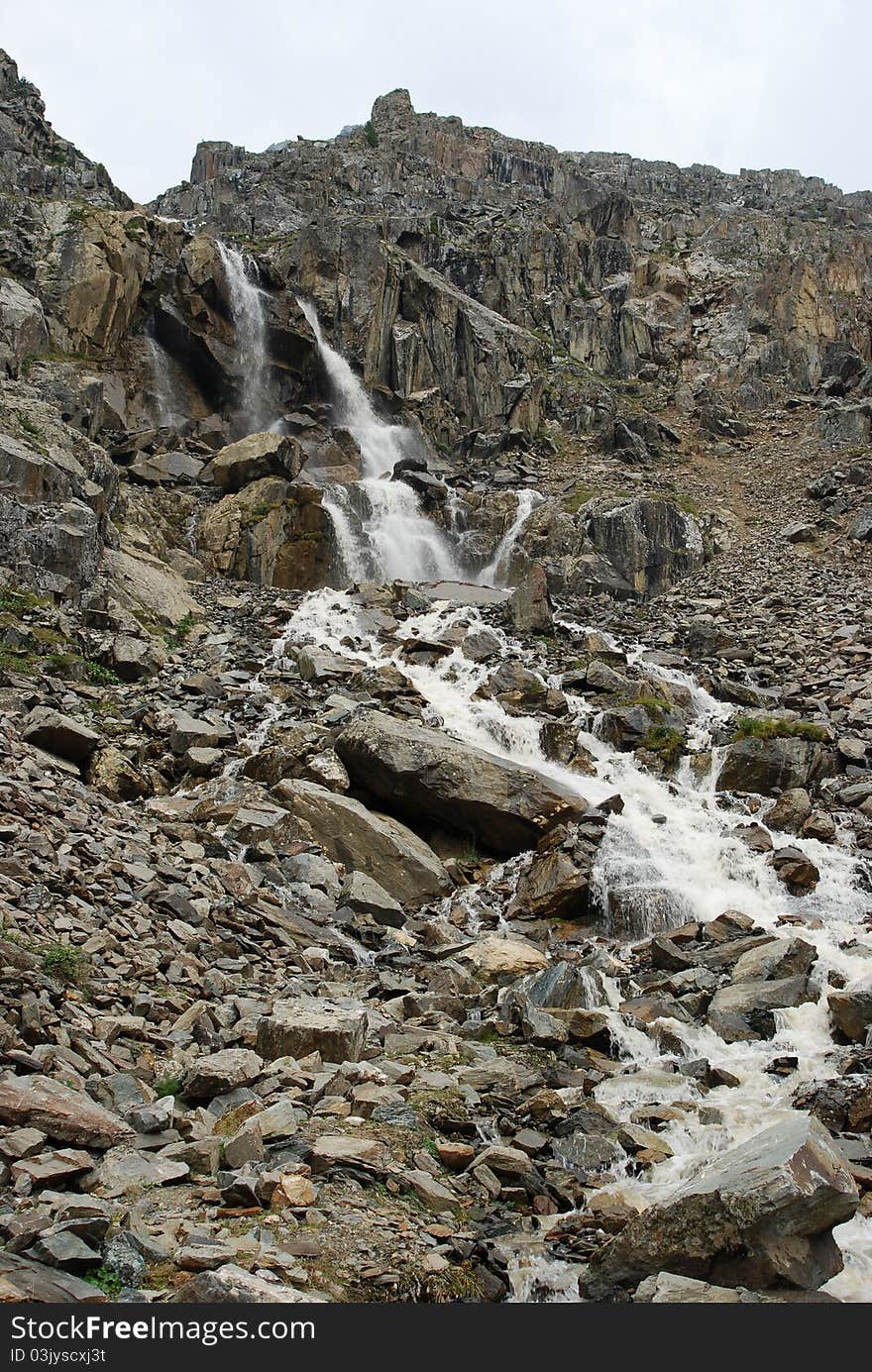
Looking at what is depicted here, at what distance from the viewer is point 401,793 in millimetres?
16484

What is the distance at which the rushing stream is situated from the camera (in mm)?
8094

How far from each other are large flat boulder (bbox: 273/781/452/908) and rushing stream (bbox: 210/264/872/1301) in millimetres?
722

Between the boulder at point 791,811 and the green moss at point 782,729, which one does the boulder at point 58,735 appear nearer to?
the boulder at point 791,811

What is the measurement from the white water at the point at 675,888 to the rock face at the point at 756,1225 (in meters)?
0.60

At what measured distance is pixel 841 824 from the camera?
17.0m

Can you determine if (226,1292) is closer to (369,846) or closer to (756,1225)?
(756,1225)

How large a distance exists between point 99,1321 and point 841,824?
50.6 feet

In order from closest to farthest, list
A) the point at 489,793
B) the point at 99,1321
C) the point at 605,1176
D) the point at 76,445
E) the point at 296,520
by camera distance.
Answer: the point at 99,1321 → the point at 605,1176 → the point at 489,793 → the point at 76,445 → the point at 296,520

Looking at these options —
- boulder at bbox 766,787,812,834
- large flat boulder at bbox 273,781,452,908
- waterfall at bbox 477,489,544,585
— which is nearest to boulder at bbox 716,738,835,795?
boulder at bbox 766,787,812,834

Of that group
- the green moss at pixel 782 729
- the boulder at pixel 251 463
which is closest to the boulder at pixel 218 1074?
the green moss at pixel 782 729

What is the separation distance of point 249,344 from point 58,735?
31.5 metres

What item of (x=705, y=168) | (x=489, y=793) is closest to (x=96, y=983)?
(x=489, y=793)

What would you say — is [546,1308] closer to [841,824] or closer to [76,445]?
[841,824]

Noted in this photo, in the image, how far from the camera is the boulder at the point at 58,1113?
19.3ft
